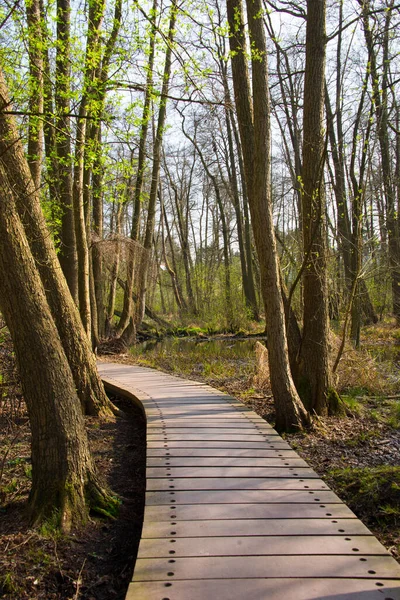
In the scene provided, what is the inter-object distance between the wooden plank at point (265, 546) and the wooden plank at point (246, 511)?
0.28 metres

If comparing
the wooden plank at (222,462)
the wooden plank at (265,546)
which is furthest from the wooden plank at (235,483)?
the wooden plank at (265,546)

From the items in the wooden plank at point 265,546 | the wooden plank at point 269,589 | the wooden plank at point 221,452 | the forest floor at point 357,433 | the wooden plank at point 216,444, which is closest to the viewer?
the wooden plank at point 269,589

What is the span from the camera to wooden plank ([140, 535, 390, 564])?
2.60 metres

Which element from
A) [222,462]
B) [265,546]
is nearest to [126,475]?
[222,462]

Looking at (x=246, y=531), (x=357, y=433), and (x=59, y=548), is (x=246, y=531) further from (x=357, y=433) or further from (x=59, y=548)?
(x=357, y=433)

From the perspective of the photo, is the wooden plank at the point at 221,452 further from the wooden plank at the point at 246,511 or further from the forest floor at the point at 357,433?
the wooden plank at the point at 246,511

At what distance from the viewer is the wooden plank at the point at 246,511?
3059mm

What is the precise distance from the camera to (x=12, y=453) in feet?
16.0

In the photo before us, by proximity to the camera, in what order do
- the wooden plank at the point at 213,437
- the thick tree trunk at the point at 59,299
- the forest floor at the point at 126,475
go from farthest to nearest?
1. the thick tree trunk at the point at 59,299
2. the wooden plank at the point at 213,437
3. the forest floor at the point at 126,475

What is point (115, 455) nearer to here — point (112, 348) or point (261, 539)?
point (261, 539)

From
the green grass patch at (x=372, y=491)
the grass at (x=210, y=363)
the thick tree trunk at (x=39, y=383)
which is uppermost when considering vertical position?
the thick tree trunk at (x=39, y=383)

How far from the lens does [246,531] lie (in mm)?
2854

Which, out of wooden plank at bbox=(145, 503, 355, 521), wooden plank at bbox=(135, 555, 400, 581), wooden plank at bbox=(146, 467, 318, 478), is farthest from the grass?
wooden plank at bbox=(135, 555, 400, 581)

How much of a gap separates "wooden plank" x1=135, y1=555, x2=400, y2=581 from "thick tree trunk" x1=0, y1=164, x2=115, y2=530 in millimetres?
1042
